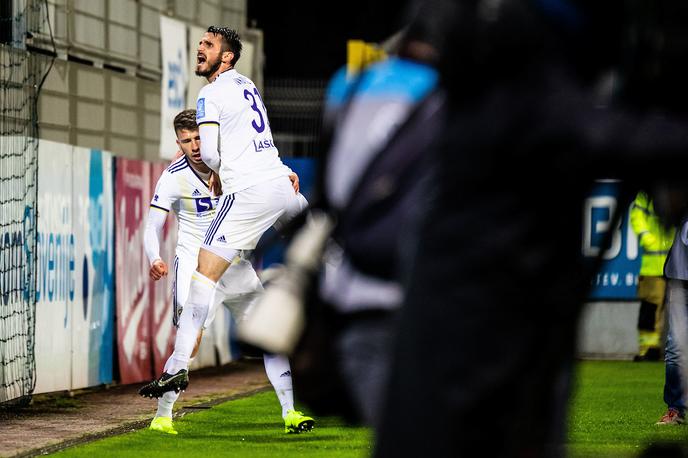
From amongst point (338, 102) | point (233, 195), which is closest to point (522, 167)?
point (338, 102)

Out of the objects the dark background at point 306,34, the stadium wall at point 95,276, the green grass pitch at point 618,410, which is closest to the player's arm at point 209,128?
the stadium wall at point 95,276

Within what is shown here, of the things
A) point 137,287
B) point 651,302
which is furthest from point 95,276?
point 651,302

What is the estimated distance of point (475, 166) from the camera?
2.77 m

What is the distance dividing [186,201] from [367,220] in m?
9.00

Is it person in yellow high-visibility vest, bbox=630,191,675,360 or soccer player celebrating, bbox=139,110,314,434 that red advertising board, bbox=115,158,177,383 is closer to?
soccer player celebrating, bbox=139,110,314,434

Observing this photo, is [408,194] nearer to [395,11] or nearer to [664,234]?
[664,234]

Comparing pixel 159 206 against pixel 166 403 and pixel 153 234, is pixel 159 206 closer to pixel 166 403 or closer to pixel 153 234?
pixel 153 234

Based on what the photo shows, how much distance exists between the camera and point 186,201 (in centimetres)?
1207

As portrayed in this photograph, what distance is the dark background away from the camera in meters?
36.8

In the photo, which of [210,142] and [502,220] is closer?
[502,220]

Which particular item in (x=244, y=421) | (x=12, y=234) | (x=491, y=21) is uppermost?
(x=491, y=21)

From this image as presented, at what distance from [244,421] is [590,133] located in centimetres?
886

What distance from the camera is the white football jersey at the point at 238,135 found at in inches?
416

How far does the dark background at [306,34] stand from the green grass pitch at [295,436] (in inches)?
926
